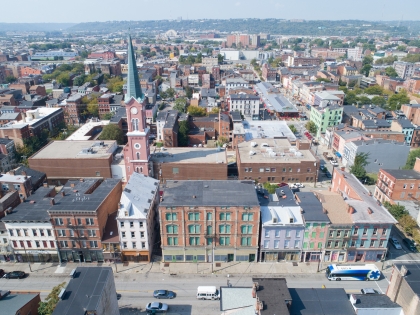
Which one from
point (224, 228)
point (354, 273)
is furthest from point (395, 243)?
point (224, 228)

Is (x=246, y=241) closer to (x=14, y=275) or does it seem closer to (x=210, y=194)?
(x=210, y=194)

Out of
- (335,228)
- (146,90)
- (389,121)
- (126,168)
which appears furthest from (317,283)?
(146,90)

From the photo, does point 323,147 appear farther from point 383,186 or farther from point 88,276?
point 88,276

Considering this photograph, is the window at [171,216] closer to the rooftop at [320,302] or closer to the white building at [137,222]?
the white building at [137,222]

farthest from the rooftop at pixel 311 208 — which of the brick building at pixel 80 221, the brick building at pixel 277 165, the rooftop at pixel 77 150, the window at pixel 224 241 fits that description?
the rooftop at pixel 77 150

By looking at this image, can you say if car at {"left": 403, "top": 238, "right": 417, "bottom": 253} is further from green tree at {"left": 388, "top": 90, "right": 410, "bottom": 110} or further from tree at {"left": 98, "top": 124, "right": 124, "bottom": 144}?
green tree at {"left": 388, "top": 90, "right": 410, "bottom": 110}

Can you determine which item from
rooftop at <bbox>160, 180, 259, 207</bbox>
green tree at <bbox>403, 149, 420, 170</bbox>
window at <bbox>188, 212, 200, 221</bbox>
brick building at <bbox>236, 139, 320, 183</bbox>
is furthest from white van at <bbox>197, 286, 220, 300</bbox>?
green tree at <bbox>403, 149, 420, 170</bbox>
